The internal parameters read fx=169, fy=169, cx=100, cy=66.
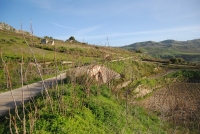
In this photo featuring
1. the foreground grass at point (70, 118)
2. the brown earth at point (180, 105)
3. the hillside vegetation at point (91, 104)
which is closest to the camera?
the foreground grass at point (70, 118)

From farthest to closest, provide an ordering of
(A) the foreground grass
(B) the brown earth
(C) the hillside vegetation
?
(B) the brown earth < (C) the hillside vegetation < (A) the foreground grass

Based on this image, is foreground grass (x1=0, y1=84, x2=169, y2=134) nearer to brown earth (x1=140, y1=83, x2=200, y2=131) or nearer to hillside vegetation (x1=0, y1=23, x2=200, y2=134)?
hillside vegetation (x1=0, y1=23, x2=200, y2=134)

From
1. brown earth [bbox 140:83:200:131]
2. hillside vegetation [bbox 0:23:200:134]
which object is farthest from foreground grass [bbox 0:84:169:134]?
brown earth [bbox 140:83:200:131]

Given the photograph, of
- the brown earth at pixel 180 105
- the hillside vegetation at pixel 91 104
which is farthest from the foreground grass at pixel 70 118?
the brown earth at pixel 180 105

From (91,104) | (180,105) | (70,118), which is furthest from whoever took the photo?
(180,105)

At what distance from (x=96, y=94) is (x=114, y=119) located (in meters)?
3.65

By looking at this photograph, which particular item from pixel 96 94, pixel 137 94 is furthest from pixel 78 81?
pixel 137 94

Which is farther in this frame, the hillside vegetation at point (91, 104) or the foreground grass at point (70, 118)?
the hillside vegetation at point (91, 104)

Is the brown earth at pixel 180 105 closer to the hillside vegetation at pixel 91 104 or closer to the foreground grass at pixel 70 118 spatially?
the hillside vegetation at pixel 91 104

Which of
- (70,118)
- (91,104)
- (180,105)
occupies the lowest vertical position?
(180,105)

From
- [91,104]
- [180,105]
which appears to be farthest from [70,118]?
[180,105]

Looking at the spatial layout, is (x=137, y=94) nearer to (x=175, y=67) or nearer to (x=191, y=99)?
(x=191, y=99)

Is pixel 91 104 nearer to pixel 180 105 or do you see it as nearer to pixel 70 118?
pixel 70 118

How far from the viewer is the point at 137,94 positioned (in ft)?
77.5
